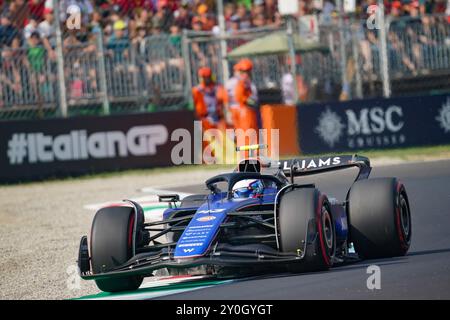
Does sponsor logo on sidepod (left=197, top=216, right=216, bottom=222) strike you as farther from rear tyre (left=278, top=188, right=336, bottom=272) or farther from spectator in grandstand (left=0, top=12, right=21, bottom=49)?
spectator in grandstand (left=0, top=12, right=21, bottom=49)

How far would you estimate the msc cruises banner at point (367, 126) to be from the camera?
20594 mm

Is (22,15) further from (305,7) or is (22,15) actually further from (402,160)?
(402,160)

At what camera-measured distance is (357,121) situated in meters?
20.7

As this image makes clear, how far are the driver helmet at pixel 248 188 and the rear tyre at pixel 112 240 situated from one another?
0.94m

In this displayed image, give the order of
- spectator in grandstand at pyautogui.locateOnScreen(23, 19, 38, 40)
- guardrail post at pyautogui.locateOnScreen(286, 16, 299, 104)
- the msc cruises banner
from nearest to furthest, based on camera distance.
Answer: spectator in grandstand at pyautogui.locateOnScreen(23, 19, 38, 40)
the msc cruises banner
guardrail post at pyautogui.locateOnScreen(286, 16, 299, 104)

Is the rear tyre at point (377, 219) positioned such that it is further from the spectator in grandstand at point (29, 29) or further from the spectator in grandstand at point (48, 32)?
the spectator in grandstand at point (29, 29)

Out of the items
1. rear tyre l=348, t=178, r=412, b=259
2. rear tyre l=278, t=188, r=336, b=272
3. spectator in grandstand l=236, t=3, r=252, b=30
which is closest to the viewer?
rear tyre l=278, t=188, r=336, b=272

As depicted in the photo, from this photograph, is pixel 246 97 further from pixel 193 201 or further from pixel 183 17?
pixel 193 201

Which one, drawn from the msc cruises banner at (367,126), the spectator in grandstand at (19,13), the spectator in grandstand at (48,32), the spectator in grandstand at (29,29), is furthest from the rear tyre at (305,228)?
the spectator in grandstand at (19,13)

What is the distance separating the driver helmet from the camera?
9156mm

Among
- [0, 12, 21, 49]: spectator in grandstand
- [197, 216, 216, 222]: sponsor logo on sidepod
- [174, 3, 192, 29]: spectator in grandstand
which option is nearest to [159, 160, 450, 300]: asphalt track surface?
[197, 216, 216, 222]: sponsor logo on sidepod

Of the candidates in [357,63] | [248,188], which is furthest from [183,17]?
[248,188]

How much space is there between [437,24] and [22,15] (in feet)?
27.1
